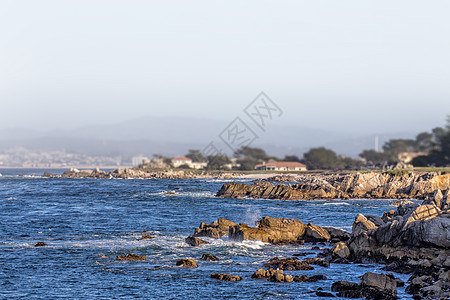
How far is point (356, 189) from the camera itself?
98562 mm

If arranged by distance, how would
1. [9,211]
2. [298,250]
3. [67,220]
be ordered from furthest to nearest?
[9,211]
[67,220]
[298,250]

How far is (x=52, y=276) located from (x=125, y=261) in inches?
195

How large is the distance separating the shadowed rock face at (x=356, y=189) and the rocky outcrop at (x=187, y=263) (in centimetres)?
5994

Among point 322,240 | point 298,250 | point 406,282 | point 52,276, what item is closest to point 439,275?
point 406,282

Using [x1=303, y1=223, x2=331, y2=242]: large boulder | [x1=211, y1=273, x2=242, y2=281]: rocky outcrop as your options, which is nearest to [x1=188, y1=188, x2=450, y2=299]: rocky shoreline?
[x1=211, y1=273, x2=242, y2=281]: rocky outcrop

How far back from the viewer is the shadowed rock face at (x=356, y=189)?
94.5m

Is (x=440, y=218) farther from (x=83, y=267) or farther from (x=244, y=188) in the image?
(x=244, y=188)

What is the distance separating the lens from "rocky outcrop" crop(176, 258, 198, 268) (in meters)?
34.0

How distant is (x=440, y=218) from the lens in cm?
3378

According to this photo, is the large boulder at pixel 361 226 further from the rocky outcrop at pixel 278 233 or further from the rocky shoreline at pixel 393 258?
the rocky outcrop at pixel 278 233

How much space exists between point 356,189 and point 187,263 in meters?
69.2

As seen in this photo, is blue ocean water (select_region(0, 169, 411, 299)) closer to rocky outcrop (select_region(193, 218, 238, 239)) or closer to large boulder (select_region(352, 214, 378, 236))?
rocky outcrop (select_region(193, 218, 238, 239))

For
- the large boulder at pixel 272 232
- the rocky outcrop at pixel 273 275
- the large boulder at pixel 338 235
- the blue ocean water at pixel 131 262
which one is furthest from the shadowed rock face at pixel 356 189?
the rocky outcrop at pixel 273 275

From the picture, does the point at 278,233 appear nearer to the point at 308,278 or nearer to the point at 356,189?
the point at 308,278
